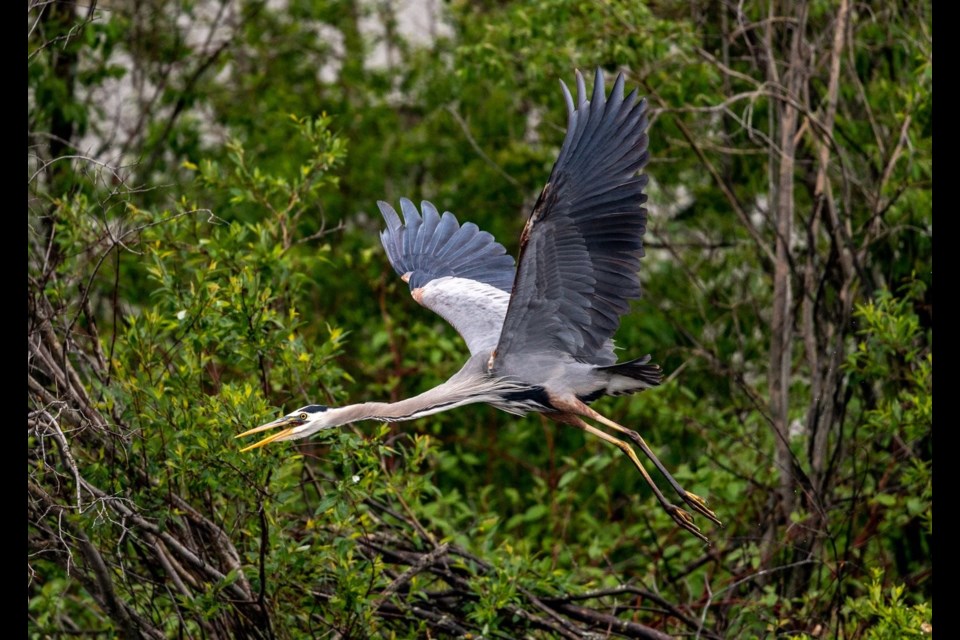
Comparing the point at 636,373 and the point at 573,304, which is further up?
the point at 573,304

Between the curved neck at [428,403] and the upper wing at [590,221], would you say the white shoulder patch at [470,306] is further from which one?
the upper wing at [590,221]

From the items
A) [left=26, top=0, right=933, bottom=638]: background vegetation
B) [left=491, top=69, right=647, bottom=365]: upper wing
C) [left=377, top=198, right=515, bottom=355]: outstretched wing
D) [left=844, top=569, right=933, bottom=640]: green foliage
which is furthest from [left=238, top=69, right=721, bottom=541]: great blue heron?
[left=844, top=569, right=933, bottom=640]: green foliage

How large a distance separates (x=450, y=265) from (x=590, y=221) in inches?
60.2

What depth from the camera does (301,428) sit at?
5.03 metres

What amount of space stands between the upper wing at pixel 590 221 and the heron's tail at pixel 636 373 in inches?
8.0

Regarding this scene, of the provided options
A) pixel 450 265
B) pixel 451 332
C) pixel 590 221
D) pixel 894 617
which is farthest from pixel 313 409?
pixel 451 332

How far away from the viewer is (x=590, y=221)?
504 centimetres

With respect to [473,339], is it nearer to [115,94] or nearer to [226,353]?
[226,353]

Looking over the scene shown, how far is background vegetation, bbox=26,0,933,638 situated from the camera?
5379 mm

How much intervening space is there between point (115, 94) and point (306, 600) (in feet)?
16.6

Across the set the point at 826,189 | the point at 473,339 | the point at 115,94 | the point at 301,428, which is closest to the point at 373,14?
the point at 115,94

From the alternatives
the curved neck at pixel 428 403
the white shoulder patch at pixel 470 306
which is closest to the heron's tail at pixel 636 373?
the curved neck at pixel 428 403

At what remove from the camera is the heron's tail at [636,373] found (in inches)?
209

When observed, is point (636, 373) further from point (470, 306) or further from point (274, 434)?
point (274, 434)
